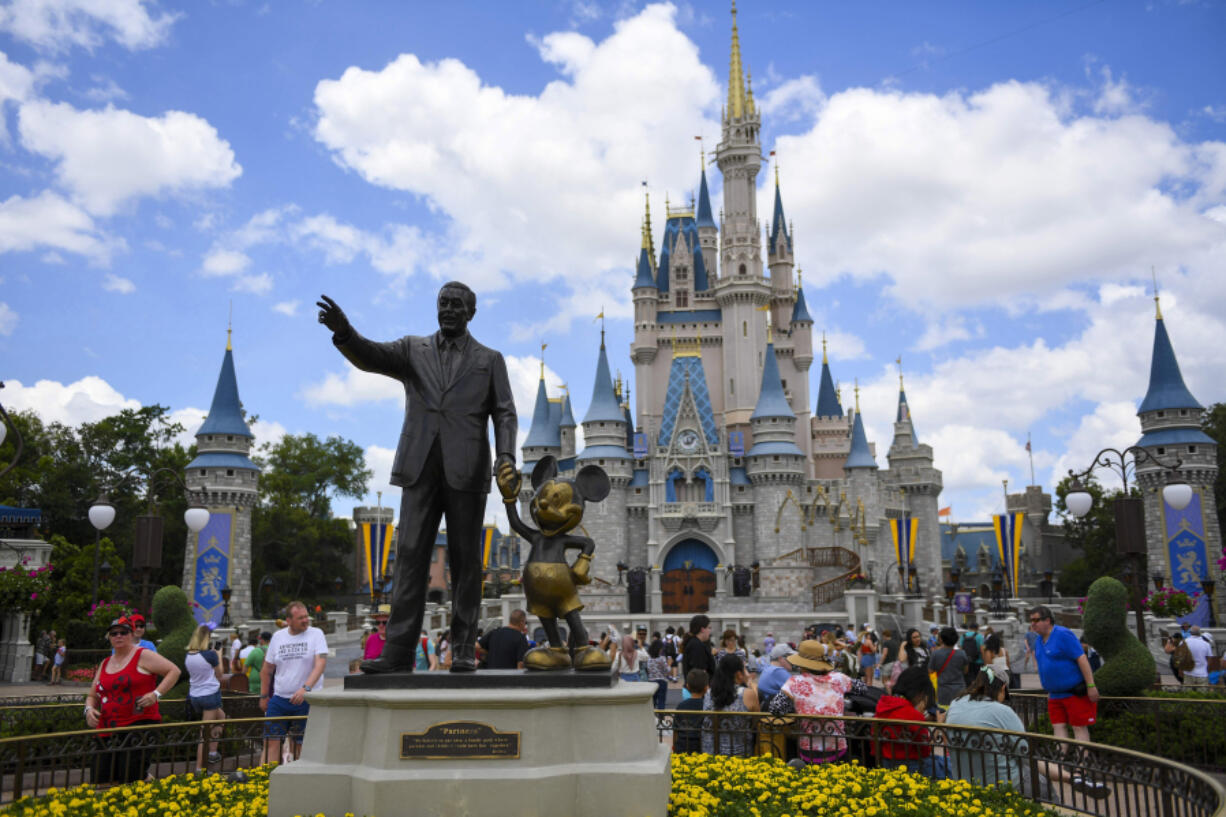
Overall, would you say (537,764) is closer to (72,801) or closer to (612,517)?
(72,801)

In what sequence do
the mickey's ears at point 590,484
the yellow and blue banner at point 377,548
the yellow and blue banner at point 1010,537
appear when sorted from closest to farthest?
the mickey's ears at point 590,484
the yellow and blue banner at point 1010,537
the yellow and blue banner at point 377,548

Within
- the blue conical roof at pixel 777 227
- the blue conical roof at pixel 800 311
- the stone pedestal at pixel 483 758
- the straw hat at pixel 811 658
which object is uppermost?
the blue conical roof at pixel 777 227

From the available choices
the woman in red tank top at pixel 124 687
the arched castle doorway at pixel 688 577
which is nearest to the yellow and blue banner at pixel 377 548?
the arched castle doorway at pixel 688 577

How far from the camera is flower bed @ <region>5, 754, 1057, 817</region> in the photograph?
5.61 meters

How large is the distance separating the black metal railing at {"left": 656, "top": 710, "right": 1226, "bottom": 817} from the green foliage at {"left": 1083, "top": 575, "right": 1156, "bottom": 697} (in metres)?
2.05

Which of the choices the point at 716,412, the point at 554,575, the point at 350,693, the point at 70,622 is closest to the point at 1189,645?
the point at 554,575

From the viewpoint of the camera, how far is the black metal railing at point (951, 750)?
565 centimetres

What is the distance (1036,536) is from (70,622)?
68.1m

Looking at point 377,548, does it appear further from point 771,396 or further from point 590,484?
point 590,484

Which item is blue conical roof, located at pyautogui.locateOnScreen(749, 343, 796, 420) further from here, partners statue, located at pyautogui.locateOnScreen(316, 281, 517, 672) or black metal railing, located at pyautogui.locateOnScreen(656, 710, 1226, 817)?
partners statue, located at pyautogui.locateOnScreen(316, 281, 517, 672)

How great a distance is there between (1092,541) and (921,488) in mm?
10030

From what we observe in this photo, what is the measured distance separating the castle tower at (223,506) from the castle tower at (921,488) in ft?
119

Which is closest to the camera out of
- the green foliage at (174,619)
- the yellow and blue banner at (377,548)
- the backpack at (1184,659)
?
the green foliage at (174,619)

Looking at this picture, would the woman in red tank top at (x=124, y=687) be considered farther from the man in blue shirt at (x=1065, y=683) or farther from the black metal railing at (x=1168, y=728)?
the black metal railing at (x=1168, y=728)
